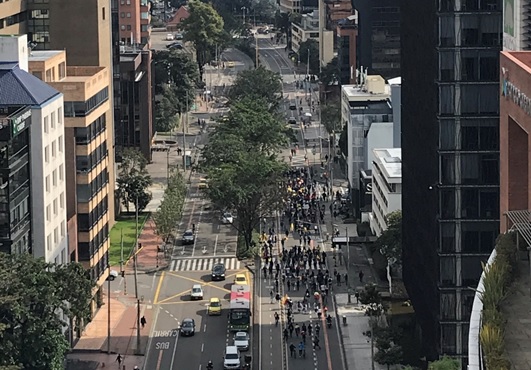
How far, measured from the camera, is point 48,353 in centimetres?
6694

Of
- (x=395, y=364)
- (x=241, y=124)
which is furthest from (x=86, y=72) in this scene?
(x=241, y=124)

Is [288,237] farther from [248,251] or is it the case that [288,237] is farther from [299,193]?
[299,193]

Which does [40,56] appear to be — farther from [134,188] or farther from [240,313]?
[134,188]

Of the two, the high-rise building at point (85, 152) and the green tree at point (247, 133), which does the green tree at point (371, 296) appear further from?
the green tree at point (247, 133)

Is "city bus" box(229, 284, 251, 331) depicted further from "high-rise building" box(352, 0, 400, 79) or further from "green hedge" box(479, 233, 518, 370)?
"high-rise building" box(352, 0, 400, 79)

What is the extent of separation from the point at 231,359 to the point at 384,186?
112ft

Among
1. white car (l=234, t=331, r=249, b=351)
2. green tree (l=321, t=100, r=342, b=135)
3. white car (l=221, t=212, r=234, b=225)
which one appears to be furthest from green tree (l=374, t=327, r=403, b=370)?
green tree (l=321, t=100, r=342, b=135)

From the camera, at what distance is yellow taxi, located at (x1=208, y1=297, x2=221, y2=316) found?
102m

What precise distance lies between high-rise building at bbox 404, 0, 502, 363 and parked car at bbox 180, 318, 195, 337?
1749 centimetres

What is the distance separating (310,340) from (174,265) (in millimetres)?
26336

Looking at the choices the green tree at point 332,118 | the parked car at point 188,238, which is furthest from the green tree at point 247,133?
the parked car at point 188,238

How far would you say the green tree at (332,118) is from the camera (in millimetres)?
180000

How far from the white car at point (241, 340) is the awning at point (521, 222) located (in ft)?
161

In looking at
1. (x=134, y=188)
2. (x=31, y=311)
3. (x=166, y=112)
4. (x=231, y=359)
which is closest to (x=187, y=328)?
(x=231, y=359)
